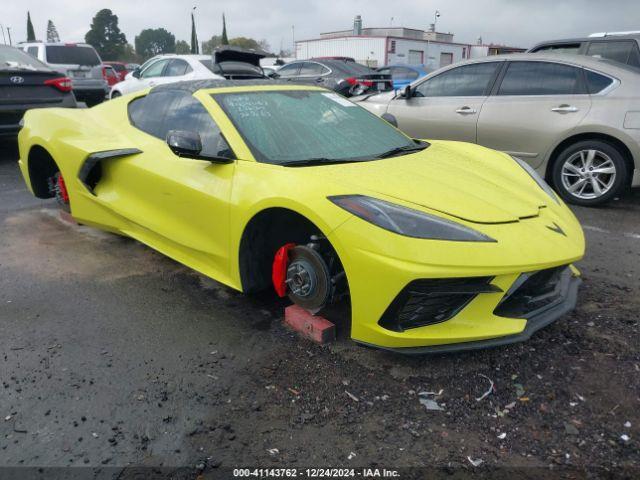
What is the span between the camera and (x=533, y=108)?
5.57 meters

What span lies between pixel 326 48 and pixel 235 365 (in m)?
33.1

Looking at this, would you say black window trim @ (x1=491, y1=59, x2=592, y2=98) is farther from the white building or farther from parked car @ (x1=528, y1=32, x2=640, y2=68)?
the white building

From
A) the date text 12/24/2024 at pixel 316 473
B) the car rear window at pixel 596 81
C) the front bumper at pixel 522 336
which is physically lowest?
the date text 12/24/2024 at pixel 316 473

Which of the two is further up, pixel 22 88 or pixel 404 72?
pixel 404 72

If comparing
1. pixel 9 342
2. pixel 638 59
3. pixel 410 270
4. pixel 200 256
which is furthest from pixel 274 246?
pixel 638 59

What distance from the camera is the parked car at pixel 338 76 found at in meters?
11.8

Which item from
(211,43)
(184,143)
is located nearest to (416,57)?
(184,143)

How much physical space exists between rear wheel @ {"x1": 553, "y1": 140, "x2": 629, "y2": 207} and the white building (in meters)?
24.8

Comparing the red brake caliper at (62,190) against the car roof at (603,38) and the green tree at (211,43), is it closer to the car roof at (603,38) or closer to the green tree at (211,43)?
the car roof at (603,38)

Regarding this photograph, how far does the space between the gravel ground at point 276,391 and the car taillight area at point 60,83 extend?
492 centimetres

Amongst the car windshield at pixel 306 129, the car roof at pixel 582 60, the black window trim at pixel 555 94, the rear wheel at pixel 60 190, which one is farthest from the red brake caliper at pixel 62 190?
the car roof at pixel 582 60

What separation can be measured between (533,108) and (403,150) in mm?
2807

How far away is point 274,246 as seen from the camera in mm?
3045

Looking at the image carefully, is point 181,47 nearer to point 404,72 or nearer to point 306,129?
point 404,72
